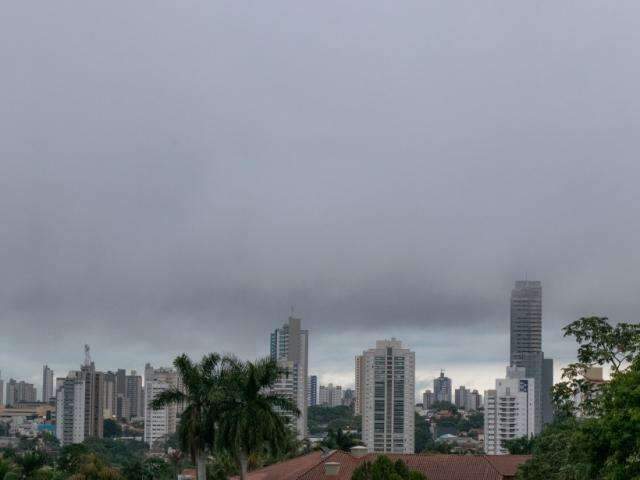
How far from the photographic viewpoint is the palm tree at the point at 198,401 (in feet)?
129

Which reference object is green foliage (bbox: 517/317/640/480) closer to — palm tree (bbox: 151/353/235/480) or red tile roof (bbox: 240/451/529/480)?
red tile roof (bbox: 240/451/529/480)

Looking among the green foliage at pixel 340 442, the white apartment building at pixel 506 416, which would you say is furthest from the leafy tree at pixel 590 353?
the white apartment building at pixel 506 416

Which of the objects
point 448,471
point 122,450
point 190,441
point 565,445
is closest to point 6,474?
point 190,441

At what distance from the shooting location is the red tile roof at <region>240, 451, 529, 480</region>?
146ft

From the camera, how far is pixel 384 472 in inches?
1249

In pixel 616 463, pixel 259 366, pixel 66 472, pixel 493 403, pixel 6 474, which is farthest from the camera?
pixel 493 403

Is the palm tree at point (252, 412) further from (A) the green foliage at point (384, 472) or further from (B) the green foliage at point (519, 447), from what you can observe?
(B) the green foliage at point (519, 447)

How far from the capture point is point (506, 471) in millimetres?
44938

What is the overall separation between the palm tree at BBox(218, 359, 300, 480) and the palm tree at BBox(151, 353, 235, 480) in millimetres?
551

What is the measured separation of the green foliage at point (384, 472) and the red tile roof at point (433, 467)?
1099 cm

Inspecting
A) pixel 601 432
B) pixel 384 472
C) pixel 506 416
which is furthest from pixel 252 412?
pixel 506 416

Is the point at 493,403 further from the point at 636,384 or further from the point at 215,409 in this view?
the point at 636,384

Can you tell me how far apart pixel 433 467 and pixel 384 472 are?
1435 centimetres

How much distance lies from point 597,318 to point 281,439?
12970 mm
